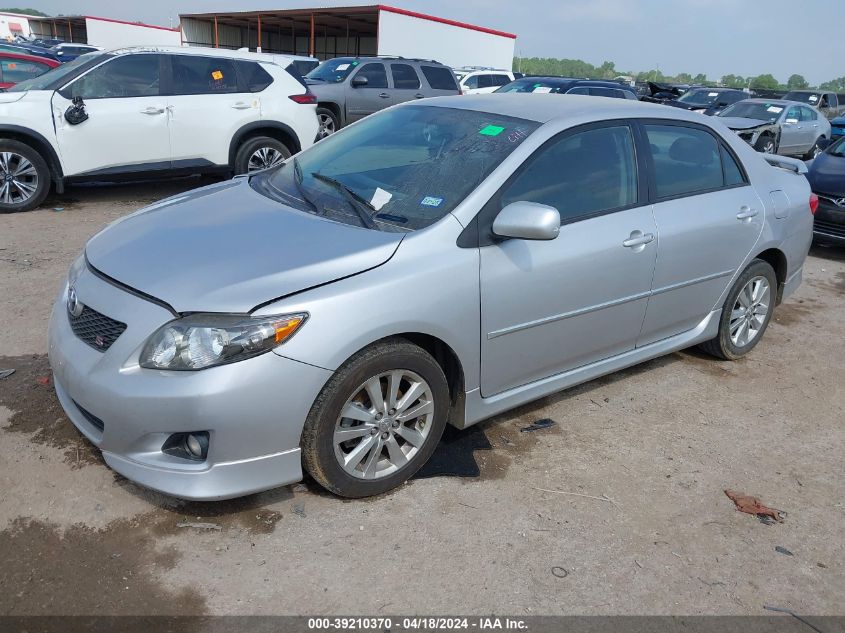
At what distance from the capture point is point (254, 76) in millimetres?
8883

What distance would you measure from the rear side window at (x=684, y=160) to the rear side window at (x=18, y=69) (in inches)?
405

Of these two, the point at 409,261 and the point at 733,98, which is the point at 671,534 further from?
the point at 733,98

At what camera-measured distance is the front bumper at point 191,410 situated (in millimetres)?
2631

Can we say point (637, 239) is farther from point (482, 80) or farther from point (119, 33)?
point (119, 33)

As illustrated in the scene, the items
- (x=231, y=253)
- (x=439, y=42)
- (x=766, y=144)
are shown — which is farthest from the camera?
(x=439, y=42)

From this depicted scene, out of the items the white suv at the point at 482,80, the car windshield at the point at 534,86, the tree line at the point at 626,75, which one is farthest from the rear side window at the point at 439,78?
the tree line at the point at 626,75

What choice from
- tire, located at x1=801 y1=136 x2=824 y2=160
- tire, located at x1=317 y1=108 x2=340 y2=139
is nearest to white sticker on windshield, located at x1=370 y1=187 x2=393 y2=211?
tire, located at x1=317 y1=108 x2=340 y2=139

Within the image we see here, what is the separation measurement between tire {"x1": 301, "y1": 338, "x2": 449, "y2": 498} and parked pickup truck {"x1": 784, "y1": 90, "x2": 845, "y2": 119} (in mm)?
25344

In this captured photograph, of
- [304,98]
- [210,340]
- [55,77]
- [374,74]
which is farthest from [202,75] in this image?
[210,340]

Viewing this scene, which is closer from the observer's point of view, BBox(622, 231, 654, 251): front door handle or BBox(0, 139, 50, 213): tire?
BBox(622, 231, 654, 251): front door handle

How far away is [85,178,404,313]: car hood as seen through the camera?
2.76 m

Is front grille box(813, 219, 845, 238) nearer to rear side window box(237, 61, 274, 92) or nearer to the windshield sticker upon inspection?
the windshield sticker

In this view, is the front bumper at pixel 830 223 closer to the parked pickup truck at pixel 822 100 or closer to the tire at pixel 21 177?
the tire at pixel 21 177

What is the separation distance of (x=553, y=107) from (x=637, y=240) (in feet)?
2.86
